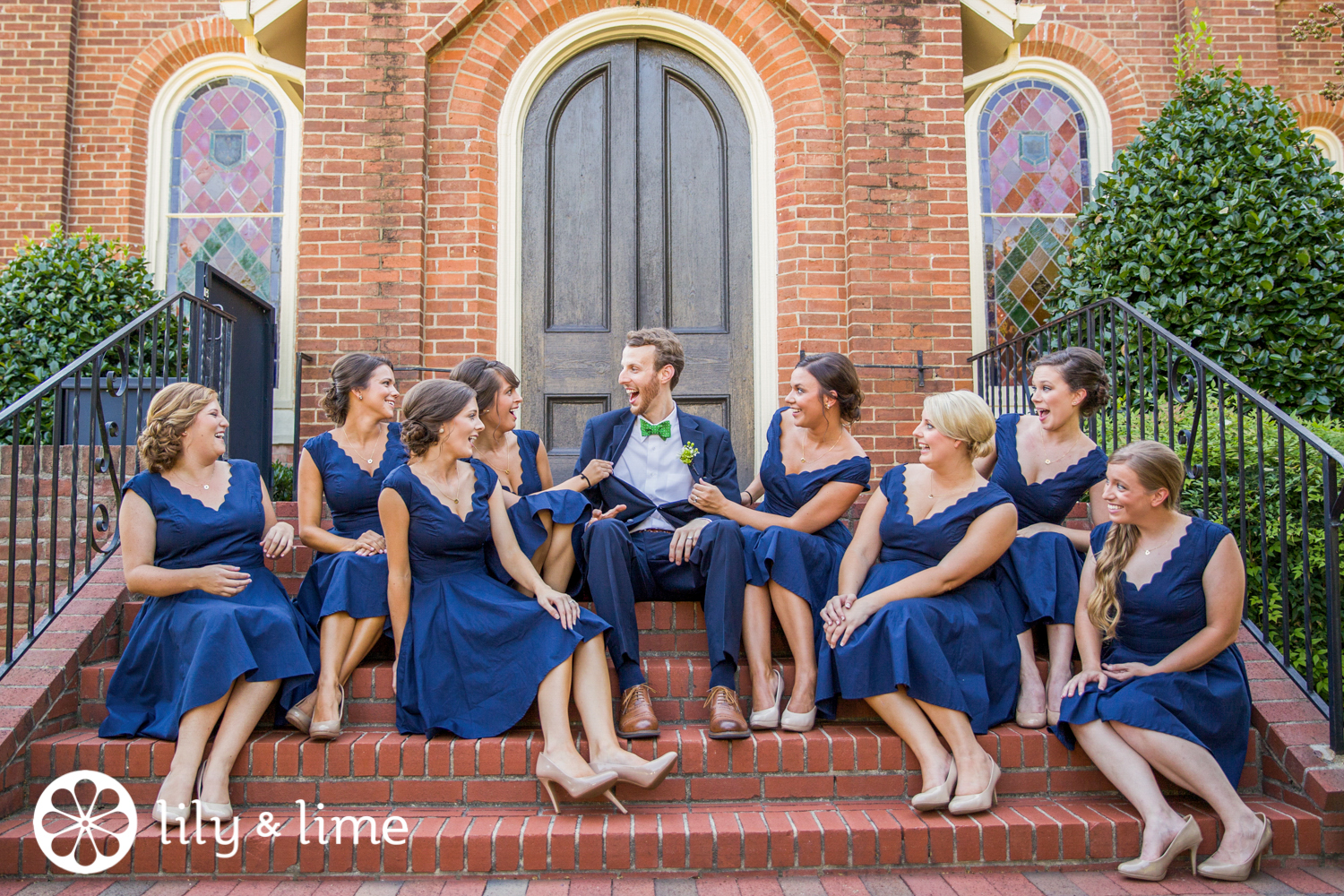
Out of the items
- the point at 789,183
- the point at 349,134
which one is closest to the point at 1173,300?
the point at 789,183

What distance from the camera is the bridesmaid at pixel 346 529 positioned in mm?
3199

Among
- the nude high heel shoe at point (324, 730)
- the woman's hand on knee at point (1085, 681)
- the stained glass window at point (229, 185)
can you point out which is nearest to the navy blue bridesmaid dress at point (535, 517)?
the nude high heel shoe at point (324, 730)

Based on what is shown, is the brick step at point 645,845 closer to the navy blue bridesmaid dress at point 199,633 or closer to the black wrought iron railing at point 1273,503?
the navy blue bridesmaid dress at point 199,633

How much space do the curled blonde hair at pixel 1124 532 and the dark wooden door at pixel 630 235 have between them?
2907 mm

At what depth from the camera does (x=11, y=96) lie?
8.68 meters

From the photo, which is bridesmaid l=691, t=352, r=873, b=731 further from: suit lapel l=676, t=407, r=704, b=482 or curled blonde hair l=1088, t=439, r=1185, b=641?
curled blonde hair l=1088, t=439, r=1185, b=641

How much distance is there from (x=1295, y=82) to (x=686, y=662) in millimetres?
9415

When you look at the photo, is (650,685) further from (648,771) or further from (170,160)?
(170,160)

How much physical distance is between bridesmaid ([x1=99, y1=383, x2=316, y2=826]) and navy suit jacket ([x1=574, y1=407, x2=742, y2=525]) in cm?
126

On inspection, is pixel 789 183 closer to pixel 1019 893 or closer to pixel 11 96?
pixel 1019 893

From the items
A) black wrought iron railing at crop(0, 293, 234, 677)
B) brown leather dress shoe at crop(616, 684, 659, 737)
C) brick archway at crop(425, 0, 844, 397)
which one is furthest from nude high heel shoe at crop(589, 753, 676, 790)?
brick archway at crop(425, 0, 844, 397)

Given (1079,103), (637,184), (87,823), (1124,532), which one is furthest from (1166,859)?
(1079,103)

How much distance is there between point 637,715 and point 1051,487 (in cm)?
185

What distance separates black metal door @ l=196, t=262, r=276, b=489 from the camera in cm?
489
